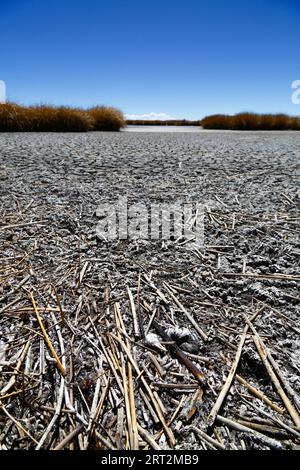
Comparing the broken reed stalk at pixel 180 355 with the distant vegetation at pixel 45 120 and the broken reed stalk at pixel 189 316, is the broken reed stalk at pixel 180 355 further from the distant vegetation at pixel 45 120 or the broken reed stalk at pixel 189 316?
the distant vegetation at pixel 45 120

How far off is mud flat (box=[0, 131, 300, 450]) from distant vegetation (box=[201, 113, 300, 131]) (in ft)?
26.1

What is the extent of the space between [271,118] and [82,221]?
29.8 feet

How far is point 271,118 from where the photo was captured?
8.23m

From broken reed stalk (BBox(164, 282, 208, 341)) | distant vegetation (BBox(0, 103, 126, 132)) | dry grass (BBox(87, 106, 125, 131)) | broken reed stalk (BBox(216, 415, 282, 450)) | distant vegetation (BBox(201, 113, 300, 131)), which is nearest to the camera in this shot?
broken reed stalk (BBox(216, 415, 282, 450))

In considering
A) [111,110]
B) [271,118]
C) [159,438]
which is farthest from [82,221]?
[271,118]

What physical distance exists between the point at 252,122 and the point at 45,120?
20.4ft

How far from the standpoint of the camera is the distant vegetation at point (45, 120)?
4.09 metres

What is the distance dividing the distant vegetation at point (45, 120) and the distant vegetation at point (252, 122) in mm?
4020

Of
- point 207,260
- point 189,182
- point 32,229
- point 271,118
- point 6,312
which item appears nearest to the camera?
point 6,312

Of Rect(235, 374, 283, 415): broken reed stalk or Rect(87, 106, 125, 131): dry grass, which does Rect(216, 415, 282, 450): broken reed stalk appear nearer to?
Rect(235, 374, 283, 415): broken reed stalk

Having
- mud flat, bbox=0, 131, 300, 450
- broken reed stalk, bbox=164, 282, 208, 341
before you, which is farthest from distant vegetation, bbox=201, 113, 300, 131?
broken reed stalk, bbox=164, 282, 208, 341

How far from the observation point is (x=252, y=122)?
8000mm

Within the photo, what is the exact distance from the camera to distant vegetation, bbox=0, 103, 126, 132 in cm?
409

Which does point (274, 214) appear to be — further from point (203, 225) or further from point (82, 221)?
point (82, 221)
